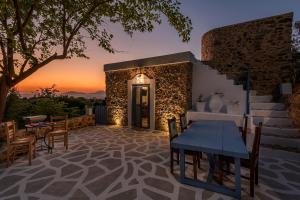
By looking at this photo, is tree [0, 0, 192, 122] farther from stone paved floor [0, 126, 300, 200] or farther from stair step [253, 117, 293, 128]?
stair step [253, 117, 293, 128]

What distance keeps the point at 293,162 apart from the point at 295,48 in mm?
5520

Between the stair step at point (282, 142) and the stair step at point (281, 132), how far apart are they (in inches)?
8.8

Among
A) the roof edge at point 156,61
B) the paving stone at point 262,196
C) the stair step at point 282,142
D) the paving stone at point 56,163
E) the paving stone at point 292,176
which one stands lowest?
the paving stone at point 56,163

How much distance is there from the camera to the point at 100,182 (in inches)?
126

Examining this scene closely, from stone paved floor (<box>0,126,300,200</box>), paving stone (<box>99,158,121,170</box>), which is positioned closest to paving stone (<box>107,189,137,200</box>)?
stone paved floor (<box>0,126,300,200</box>)

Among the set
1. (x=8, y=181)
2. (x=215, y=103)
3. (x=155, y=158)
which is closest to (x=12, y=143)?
(x=8, y=181)

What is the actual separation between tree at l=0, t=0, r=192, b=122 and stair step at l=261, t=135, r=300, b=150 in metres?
3.85

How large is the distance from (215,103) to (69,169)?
5.75 metres

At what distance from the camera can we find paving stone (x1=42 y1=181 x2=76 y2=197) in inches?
112

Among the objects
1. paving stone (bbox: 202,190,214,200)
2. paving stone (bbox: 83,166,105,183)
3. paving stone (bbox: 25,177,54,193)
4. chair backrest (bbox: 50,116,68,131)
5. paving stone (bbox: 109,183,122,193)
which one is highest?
chair backrest (bbox: 50,116,68,131)

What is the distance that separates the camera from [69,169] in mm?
3781

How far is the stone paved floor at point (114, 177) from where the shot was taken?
9.18 feet

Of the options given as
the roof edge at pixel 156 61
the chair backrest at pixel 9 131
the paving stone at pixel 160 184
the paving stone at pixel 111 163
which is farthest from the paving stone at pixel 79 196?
the roof edge at pixel 156 61

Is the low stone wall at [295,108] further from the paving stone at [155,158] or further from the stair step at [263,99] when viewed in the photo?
the paving stone at [155,158]
